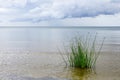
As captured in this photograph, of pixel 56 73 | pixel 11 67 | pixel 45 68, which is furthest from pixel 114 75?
pixel 11 67

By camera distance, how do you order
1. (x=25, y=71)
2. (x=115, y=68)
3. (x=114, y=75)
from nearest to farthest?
(x=114, y=75)
(x=25, y=71)
(x=115, y=68)

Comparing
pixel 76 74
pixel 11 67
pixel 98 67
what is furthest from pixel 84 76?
pixel 11 67

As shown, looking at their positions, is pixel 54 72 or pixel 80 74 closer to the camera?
pixel 80 74

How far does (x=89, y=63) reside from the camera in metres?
12.1

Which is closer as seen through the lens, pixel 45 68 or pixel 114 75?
pixel 114 75

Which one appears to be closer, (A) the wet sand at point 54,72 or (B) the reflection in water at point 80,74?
(A) the wet sand at point 54,72

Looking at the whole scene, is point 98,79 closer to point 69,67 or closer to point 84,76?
point 84,76

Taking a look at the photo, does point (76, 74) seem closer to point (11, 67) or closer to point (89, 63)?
point (89, 63)

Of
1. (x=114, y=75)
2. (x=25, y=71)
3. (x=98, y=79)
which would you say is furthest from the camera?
(x=25, y=71)

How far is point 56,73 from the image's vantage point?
11.5 metres

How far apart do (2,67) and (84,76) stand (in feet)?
14.1

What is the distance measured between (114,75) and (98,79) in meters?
1.08

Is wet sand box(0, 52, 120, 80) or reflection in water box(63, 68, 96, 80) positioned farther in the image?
reflection in water box(63, 68, 96, 80)

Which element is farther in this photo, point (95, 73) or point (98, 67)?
point (98, 67)
